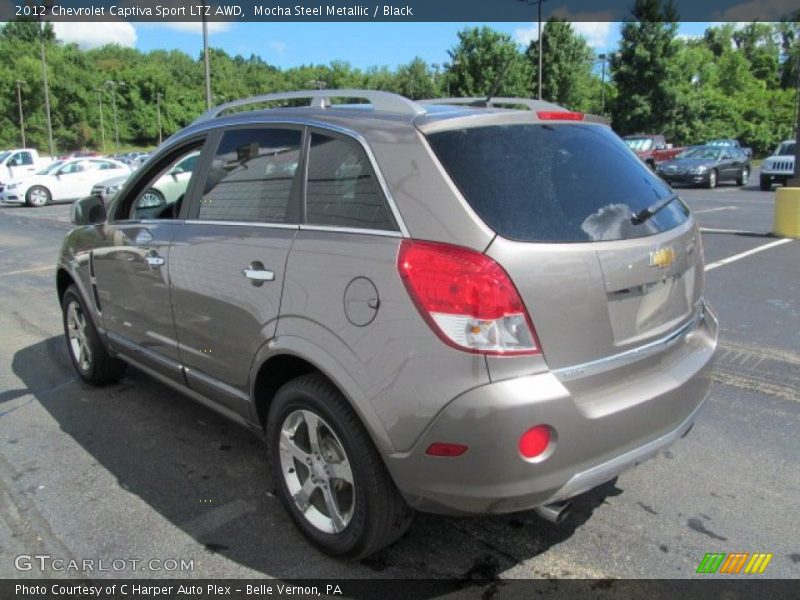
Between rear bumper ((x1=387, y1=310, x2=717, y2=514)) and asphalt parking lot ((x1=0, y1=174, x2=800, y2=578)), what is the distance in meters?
0.53

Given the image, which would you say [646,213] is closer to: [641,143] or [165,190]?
[165,190]

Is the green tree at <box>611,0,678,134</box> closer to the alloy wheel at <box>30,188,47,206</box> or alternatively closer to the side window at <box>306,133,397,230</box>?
the alloy wheel at <box>30,188,47,206</box>

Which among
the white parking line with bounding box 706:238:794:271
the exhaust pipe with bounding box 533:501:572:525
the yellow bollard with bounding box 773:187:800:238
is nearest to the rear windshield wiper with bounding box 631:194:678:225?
the exhaust pipe with bounding box 533:501:572:525

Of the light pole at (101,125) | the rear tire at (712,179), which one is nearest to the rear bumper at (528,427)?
the rear tire at (712,179)

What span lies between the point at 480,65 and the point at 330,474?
172 feet

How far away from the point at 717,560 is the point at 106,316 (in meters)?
3.65

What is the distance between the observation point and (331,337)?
8.18 feet

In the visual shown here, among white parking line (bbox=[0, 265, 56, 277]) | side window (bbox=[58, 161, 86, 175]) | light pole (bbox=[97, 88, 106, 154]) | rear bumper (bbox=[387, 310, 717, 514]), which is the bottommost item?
white parking line (bbox=[0, 265, 56, 277])

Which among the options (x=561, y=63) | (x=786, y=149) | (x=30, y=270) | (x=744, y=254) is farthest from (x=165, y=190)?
(x=561, y=63)

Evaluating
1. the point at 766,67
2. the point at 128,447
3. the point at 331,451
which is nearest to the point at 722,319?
the point at 331,451

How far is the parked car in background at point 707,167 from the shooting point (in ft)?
76.8

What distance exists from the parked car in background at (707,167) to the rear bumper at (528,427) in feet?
75.9

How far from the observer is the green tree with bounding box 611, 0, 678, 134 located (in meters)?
43.3

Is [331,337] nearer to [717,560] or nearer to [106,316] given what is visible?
[717,560]
